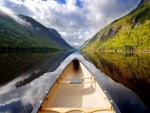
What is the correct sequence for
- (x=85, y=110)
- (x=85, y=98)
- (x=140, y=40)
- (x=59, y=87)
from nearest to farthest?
(x=85, y=110) < (x=85, y=98) < (x=59, y=87) < (x=140, y=40)

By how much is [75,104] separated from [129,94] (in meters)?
10.2

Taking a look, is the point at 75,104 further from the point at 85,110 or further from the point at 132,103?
the point at 132,103

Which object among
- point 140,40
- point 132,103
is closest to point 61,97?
point 132,103

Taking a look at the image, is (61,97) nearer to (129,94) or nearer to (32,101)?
(32,101)

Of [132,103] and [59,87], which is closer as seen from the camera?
[59,87]

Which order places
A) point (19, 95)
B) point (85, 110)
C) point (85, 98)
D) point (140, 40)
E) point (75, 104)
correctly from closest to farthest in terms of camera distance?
1. point (85, 110)
2. point (75, 104)
3. point (85, 98)
4. point (19, 95)
5. point (140, 40)

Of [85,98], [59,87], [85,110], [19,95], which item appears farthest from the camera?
[19,95]

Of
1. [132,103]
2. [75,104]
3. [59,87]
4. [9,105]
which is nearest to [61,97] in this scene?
[75,104]

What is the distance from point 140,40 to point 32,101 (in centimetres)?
17404

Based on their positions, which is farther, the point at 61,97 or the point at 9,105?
the point at 9,105

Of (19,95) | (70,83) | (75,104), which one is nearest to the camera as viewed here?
(75,104)

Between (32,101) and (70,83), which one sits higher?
(70,83)

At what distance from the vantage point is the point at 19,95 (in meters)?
23.8

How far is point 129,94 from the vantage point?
24453 millimetres
